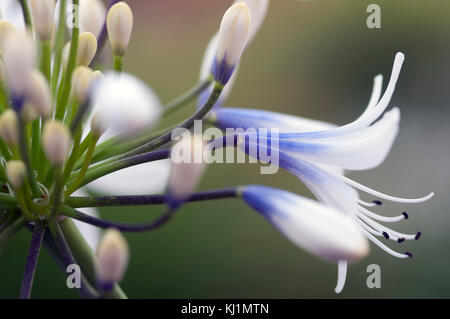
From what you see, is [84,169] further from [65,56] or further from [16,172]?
[65,56]

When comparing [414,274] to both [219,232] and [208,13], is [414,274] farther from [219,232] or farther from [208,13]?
[208,13]

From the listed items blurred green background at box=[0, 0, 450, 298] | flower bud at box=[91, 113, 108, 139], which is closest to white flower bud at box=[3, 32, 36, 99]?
flower bud at box=[91, 113, 108, 139]

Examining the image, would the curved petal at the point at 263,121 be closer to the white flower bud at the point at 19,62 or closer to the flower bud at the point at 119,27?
the flower bud at the point at 119,27

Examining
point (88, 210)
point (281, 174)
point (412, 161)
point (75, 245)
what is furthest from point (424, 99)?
point (75, 245)

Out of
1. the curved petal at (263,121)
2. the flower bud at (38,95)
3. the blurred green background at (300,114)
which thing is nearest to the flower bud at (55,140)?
the flower bud at (38,95)

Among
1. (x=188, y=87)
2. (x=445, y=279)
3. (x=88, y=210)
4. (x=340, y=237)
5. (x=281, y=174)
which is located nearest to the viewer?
(x=340, y=237)
